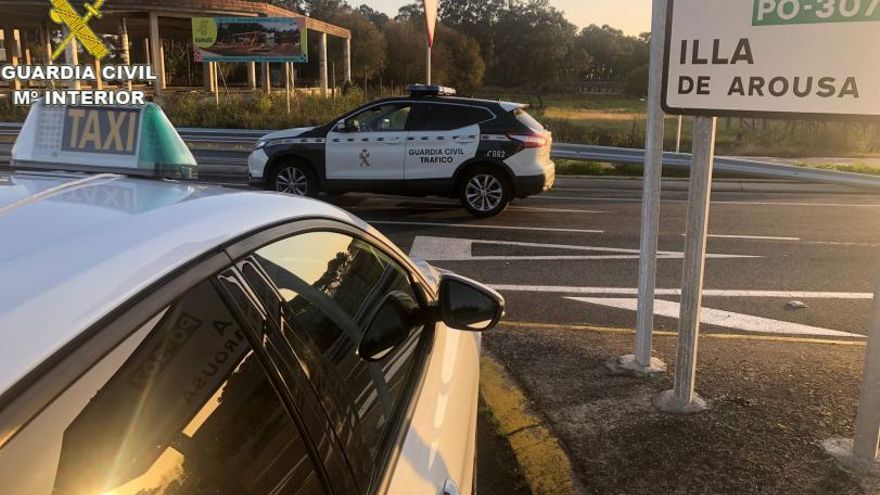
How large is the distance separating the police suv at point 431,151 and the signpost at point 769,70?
23.1 feet

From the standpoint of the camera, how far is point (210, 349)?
129 cm

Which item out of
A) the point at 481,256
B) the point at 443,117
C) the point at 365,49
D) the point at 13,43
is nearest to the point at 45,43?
the point at 13,43

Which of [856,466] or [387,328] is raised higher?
[387,328]

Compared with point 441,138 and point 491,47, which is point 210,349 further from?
point 491,47

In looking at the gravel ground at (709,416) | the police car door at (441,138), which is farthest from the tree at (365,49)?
the gravel ground at (709,416)

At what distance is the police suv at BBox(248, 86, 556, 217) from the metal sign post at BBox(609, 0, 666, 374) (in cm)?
635

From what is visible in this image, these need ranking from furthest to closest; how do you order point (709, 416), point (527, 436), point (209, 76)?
point (209, 76)
point (709, 416)
point (527, 436)

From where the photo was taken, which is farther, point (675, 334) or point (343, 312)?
point (675, 334)

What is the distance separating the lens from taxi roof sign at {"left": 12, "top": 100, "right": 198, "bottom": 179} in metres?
2.61

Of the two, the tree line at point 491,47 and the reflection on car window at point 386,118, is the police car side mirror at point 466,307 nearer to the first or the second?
the reflection on car window at point 386,118

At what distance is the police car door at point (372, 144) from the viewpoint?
35.3 feet

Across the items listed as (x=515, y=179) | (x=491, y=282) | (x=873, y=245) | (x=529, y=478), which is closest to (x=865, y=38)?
(x=529, y=478)

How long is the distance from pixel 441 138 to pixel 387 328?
8.83m

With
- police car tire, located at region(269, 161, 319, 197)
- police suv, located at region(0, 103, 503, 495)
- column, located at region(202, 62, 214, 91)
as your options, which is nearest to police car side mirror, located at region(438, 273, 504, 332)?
police suv, located at region(0, 103, 503, 495)
